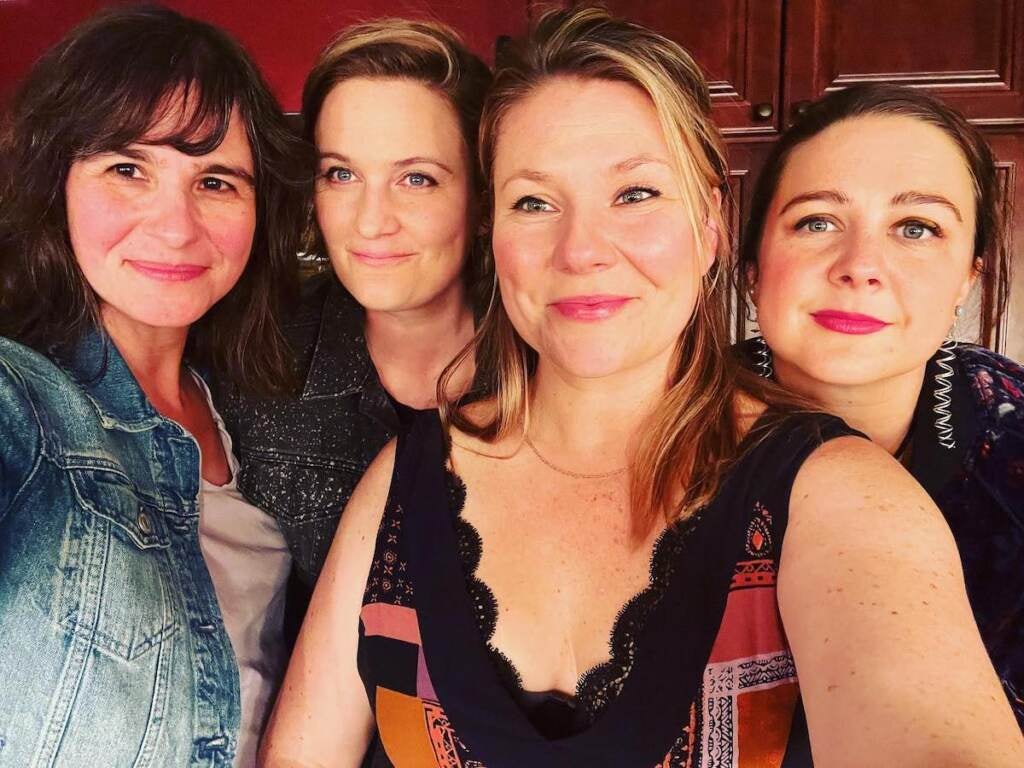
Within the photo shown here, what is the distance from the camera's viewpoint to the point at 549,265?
1086 millimetres

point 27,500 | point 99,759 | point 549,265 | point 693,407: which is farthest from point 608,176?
point 99,759

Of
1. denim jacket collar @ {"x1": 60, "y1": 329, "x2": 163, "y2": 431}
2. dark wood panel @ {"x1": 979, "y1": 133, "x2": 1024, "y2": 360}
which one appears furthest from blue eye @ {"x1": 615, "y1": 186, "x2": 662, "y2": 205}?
dark wood panel @ {"x1": 979, "y1": 133, "x2": 1024, "y2": 360}

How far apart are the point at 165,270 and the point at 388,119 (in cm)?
48

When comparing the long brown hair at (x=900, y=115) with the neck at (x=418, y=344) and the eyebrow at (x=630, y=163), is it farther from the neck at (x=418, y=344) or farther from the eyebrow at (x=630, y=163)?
the neck at (x=418, y=344)

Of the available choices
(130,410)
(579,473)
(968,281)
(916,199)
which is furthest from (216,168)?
(968,281)

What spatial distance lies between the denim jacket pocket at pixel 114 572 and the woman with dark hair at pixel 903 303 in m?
0.97

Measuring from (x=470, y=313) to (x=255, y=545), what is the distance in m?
0.63

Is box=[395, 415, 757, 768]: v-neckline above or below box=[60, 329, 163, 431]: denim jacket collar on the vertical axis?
below

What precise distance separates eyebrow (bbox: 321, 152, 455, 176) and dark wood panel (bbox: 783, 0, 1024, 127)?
4.02 feet

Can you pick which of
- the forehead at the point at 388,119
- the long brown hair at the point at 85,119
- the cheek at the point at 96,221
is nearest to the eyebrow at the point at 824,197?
the forehead at the point at 388,119

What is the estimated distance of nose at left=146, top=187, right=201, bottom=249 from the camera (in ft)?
4.06

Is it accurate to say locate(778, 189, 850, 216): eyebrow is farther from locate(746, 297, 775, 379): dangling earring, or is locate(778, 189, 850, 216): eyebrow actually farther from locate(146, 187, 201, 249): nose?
locate(146, 187, 201, 249): nose

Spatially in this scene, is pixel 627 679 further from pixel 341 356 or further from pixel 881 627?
pixel 341 356

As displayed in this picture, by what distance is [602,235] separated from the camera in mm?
1045
